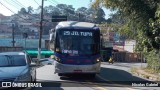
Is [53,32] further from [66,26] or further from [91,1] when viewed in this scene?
[91,1]

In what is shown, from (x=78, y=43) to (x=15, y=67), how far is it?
7064mm

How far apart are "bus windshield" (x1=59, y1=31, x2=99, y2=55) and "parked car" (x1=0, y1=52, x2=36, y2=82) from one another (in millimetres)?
5282

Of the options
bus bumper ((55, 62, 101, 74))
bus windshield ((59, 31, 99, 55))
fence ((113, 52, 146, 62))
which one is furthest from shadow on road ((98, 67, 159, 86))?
fence ((113, 52, 146, 62))

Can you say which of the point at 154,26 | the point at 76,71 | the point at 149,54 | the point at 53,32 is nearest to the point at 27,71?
the point at 76,71

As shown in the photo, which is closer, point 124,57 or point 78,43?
point 78,43

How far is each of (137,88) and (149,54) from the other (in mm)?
13956

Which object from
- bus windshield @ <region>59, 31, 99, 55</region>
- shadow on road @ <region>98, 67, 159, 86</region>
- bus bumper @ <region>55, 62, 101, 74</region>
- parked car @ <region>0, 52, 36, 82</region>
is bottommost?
shadow on road @ <region>98, 67, 159, 86</region>

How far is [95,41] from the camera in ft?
62.8

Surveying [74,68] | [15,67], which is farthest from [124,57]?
[15,67]

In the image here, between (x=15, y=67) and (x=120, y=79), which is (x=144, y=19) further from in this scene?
(x=15, y=67)

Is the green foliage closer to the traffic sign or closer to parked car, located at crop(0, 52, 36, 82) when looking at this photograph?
parked car, located at crop(0, 52, 36, 82)

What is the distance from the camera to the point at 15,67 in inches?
487

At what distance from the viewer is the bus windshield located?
742 inches

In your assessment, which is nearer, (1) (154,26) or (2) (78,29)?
(2) (78,29)
